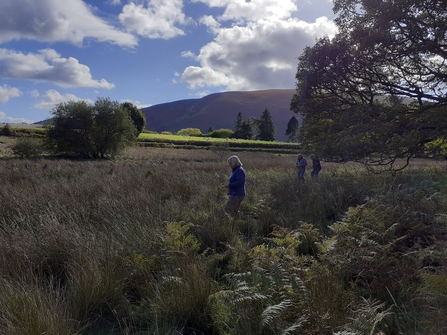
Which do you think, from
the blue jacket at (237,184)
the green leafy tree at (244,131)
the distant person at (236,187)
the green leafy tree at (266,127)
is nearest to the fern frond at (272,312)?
the distant person at (236,187)

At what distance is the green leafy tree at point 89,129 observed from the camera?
113 ft

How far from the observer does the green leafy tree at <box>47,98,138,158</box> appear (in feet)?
113

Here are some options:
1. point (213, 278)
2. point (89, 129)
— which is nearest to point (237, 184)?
point (213, 278)

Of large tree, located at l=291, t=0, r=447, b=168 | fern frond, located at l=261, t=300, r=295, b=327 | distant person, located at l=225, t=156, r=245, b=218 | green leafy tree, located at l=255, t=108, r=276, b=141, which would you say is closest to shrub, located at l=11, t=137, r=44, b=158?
large tree, located at l=291, t=0, r=447, b=168

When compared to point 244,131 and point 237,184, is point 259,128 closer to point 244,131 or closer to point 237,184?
point 244,131

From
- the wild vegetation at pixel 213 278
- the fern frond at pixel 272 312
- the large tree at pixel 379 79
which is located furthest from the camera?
the large tree at pixel 379 79

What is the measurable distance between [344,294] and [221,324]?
119cm

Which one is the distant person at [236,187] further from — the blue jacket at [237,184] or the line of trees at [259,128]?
the line of trees at [259,128]

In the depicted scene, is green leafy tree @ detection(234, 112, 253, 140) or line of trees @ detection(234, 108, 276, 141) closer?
line of trees @ detection(234, 108, 276, 141)

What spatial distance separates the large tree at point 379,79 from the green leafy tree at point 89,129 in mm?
25787

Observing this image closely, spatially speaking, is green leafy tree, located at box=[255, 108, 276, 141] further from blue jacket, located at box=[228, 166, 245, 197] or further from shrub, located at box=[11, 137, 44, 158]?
blue jacket, located at box=[228, 166, 245, 197]

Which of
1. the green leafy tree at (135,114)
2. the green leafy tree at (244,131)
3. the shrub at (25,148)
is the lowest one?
the shrub at (25,148)

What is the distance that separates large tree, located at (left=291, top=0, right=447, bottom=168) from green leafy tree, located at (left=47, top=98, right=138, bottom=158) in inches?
1015

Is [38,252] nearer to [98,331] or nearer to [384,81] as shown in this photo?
[98,331]
